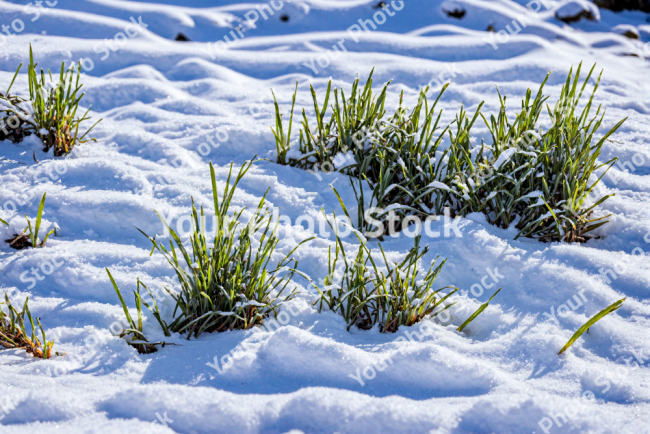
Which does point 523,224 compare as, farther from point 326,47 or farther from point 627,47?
point 627,47

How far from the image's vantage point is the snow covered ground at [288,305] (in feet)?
3.49

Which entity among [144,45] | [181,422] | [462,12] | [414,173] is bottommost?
[181,422]

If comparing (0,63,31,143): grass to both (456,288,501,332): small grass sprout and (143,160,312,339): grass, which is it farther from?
(456,288,501,332): small grass sprout

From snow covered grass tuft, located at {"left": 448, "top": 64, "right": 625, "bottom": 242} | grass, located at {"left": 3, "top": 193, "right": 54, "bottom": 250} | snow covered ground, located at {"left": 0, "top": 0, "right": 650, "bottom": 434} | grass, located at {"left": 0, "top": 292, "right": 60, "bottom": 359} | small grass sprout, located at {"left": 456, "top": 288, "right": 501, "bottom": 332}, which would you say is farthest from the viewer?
snow covered grass tuft, located at {"left": 448, "top": 64, "right": 625, "bottom": 242}

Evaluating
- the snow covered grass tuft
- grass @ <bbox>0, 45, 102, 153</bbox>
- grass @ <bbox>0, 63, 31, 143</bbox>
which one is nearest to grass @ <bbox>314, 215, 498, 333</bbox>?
the snow covered grass tuft

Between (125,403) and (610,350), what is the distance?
1326mm

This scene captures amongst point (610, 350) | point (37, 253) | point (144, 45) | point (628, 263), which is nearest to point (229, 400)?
point (37, 253)

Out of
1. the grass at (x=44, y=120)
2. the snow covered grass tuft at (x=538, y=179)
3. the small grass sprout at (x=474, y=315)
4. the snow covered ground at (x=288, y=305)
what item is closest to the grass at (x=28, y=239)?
the snow covered ground at (x=288, y=305)

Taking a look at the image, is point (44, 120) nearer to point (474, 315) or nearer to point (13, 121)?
point (13, 121)

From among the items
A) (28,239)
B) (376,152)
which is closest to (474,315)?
(376,152)

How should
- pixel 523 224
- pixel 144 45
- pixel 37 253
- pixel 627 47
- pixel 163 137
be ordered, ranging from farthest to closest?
pixel 627 47, pixel 144 45, pixel 163 137, pixel 523 224, pixel 37 253

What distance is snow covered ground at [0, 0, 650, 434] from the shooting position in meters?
1.06

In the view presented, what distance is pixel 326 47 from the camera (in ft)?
12.6

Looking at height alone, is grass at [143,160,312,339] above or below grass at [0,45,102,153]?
below
